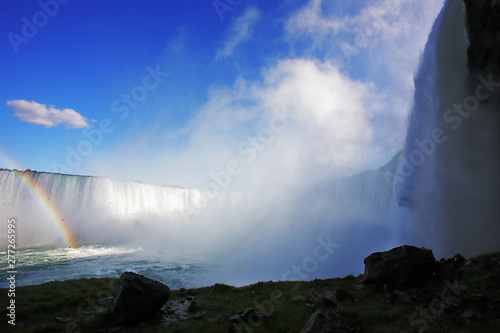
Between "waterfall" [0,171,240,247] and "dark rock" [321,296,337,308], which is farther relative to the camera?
"waterfall" [0,171,240,247]

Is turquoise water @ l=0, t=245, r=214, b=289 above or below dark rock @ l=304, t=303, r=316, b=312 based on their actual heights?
below

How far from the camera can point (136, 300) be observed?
31.2 feet

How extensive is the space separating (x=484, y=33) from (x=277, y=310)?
2184 cm

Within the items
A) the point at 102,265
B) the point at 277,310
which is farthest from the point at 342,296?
the point at 102,265

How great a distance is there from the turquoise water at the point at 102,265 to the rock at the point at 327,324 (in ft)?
60.3

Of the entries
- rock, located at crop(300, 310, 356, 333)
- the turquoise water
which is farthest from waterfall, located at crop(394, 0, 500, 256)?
the turquoise water

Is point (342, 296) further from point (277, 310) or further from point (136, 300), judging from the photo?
point (136, 300)

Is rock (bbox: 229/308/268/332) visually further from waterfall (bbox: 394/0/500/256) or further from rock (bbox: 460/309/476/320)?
waterfall (bbox: 394/0/500/256)

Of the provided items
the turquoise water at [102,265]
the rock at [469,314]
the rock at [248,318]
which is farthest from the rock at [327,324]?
the turquoise water at [102,265]

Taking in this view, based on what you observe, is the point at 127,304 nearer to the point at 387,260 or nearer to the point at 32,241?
the point at 387,260

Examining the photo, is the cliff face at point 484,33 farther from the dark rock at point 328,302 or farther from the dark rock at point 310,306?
the dark rock at point 310,306

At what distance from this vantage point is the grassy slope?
7533 millimetres

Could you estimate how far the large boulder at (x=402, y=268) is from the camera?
10.8m

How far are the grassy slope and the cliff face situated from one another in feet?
44.0
